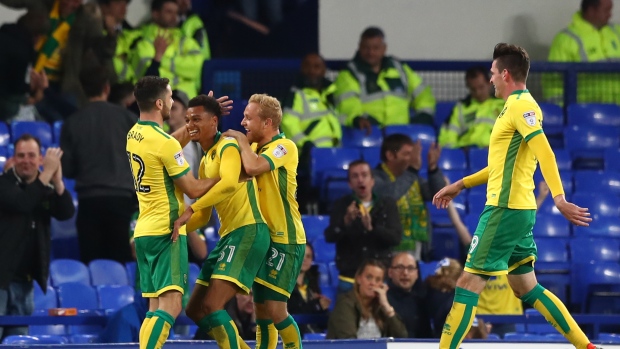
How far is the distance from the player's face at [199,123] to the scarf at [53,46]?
5707mm

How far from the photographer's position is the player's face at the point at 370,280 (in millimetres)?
9508

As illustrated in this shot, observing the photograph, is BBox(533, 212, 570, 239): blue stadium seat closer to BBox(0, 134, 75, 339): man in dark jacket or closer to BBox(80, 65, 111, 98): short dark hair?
BBox(80, 65, 111, 98): short dark hair

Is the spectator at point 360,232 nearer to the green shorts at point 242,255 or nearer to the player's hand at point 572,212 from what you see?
the green shorts at point 242,255

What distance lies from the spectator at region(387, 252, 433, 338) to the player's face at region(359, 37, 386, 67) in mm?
3457

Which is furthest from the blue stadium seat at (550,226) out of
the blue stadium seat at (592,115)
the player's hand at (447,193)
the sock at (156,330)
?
the sock at (156,330)

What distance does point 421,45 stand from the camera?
14.9m

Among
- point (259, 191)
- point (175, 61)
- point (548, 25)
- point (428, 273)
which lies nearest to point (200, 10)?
point (175, 61)

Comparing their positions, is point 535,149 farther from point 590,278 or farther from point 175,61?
point 175,61

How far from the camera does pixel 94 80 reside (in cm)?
1128

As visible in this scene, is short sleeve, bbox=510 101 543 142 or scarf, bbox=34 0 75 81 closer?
short sleeve, bbox=510 101 543 142

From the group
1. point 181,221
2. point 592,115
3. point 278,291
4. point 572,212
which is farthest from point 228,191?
point 592,115

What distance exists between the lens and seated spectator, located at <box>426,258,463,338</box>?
9.80 meters

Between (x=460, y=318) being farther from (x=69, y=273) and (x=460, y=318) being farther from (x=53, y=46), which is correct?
(x=53, y=46)

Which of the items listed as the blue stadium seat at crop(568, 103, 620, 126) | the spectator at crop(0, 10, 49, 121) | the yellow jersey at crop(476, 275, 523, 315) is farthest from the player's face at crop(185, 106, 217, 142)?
the blue stadium seat at crop(568, 103, 620, 126)
